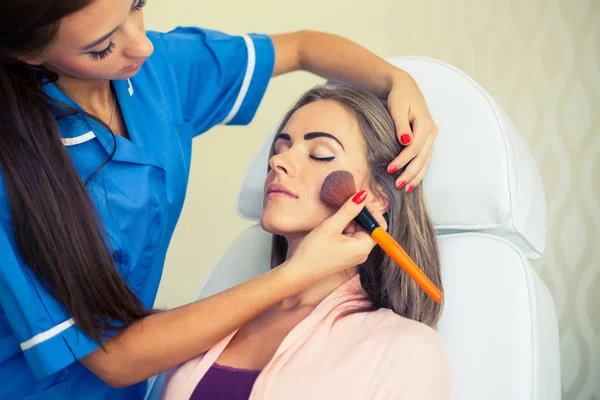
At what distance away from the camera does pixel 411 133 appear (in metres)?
1.16

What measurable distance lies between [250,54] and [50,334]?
665 millimetres

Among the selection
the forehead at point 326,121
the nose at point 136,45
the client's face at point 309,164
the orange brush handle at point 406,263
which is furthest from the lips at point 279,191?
the nose at point 136,45

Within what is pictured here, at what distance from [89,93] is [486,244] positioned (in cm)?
74

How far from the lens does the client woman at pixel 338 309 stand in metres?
0.99

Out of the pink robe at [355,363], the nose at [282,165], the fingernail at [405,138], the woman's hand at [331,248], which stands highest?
the nose at [282,165]

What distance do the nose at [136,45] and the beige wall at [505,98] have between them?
1.15 m

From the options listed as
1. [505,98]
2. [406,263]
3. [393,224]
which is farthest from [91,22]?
[505,98]

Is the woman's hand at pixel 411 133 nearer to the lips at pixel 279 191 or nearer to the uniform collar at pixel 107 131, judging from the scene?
the lips at pixel 279 191

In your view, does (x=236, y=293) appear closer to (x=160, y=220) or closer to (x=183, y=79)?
(x=160, y=220)

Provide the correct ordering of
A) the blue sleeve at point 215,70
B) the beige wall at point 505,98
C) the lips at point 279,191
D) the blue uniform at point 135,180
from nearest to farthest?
the blue uniform at point 135,180, the lips at point 279,191, the blue sleeve at point 215,70, the beige wall at point 505,98

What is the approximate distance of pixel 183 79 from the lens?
1.24 m

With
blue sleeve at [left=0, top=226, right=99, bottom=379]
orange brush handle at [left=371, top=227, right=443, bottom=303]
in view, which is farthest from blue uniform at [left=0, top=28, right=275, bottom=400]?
orange brush handle at [left=371, top=227, right=443, bottom=303]

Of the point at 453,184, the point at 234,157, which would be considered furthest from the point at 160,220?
the point at 234,157

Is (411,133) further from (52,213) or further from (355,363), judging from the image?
(52,213)
